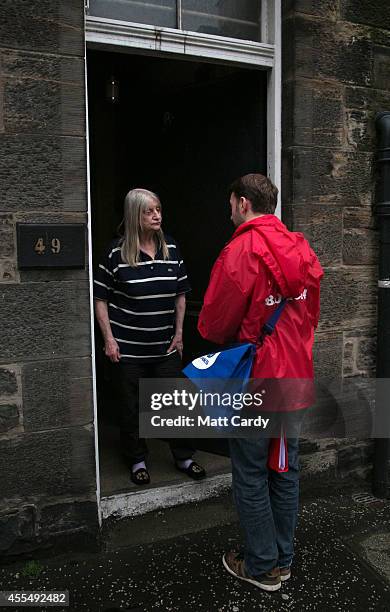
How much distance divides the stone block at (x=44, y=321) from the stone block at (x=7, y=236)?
16cm

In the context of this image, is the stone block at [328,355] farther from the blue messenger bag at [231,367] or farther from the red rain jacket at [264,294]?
the blue messenger bag at [231,367]

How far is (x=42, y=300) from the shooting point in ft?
9.62

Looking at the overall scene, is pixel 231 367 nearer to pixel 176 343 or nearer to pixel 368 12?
pixel 176 343

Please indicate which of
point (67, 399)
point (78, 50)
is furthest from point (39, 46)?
point (67, 399)

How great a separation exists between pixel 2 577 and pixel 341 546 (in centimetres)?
178

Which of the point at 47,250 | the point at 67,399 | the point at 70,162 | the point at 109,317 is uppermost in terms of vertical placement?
the point at 70,162

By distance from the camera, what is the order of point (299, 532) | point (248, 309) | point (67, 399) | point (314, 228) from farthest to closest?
1. point (314, 228)
2. point (299, 532)
3. point (67, 399)
4. point (248, 309)

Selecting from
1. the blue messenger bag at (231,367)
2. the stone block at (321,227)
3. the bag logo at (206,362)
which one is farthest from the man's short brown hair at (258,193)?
the stone block at (321,227)

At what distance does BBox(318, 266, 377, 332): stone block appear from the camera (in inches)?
147

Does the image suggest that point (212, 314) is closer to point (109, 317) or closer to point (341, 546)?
A: point (109, 317)

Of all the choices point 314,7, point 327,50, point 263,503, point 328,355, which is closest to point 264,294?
point 263,503

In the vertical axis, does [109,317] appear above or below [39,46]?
below

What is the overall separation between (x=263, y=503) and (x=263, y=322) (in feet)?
2.79

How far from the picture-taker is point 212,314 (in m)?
2.55
